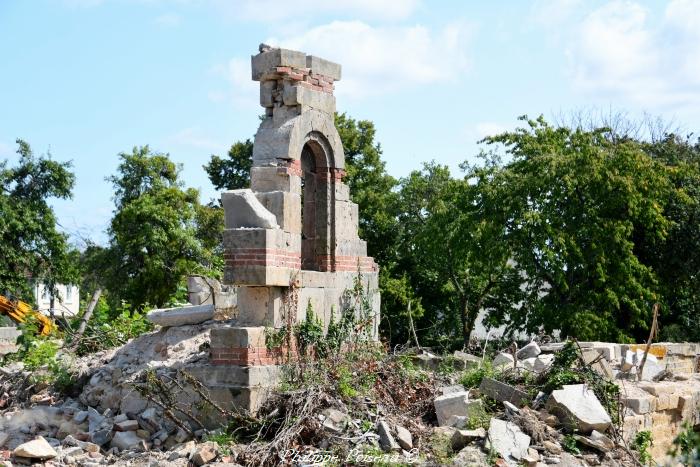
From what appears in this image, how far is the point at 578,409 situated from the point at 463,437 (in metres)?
1.63

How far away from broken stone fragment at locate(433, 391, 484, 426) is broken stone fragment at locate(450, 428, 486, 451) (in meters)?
0.51

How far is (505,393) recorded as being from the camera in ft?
39.0

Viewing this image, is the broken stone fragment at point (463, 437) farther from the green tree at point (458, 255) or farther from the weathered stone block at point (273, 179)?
the green tree at point (458, 255)

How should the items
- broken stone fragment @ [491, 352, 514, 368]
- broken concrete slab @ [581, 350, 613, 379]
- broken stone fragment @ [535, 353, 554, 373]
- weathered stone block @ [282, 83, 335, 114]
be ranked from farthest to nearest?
broken stone fragment @ [491, 352, 514, 368]
broken stone fragment @ [535, 353, 554, 373]
weathered stone block @ [282, 83, 335, 114]
broken concrete slab @ [581, 350, 613, 379]

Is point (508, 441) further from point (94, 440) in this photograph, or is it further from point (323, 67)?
point (323, 67)

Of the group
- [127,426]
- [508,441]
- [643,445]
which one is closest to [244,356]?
[127,426]

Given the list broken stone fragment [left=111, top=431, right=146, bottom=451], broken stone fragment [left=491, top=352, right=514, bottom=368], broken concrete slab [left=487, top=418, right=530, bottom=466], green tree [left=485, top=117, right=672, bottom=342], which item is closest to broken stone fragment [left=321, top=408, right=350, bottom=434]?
broken concrete slab [left=487, top=418, right=530, bottom=466]

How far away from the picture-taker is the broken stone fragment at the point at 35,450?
10617 millimetres

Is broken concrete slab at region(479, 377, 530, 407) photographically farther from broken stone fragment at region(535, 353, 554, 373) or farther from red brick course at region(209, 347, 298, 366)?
red brick course at region(209, 347, 298, 366)

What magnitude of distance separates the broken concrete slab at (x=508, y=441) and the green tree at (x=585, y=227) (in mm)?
11432

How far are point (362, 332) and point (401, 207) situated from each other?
18.8m

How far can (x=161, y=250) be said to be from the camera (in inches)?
1346

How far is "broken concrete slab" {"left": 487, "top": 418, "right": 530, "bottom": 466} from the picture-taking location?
10491 mm

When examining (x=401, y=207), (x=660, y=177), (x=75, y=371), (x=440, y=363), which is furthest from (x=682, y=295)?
(x=75, y=371)
